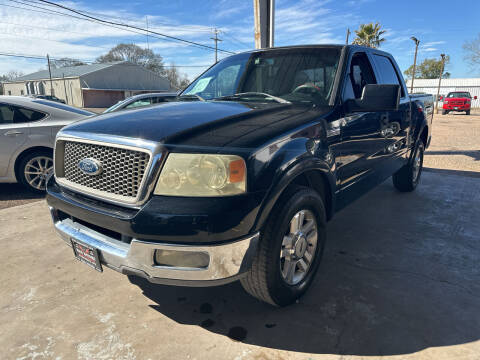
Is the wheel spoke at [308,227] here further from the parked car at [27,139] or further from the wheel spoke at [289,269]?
the parked car at [27,139]

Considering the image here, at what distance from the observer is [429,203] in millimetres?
4629

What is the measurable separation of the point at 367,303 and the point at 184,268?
138 centimetres

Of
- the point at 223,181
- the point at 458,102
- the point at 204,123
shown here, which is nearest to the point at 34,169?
the point at 204,123

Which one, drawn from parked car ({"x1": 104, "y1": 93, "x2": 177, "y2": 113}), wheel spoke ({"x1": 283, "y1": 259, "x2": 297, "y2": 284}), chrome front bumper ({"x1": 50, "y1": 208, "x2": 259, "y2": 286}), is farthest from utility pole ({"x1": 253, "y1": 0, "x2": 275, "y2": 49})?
chrome front bumper ({"x1": 50, "y1": 208, "x2": 259, "y2": 286})

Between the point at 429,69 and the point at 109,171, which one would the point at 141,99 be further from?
the point at 429,69

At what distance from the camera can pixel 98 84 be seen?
48344 millimetres

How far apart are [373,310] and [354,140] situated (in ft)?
4.47

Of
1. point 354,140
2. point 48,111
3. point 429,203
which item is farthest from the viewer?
point 48,111

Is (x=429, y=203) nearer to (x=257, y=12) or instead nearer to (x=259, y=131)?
(x=259, y=131)

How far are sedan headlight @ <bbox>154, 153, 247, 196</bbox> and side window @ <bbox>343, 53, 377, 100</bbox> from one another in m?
1.47

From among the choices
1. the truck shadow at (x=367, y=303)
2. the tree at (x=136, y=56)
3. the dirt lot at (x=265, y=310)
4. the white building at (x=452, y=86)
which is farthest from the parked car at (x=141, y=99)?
the tree at (x=136, y=56)

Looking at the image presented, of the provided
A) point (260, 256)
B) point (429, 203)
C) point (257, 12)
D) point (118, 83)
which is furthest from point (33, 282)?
point (118, 83)

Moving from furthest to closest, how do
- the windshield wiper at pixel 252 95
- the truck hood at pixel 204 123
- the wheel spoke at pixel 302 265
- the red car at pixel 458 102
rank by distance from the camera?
the red car at pixel 458 102 < the windshield wiper at pixel 252 95 < the wheel spoke at pixel 302 265 < the truck hood at pixel 204 123

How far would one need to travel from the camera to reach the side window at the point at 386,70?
3.71 m
